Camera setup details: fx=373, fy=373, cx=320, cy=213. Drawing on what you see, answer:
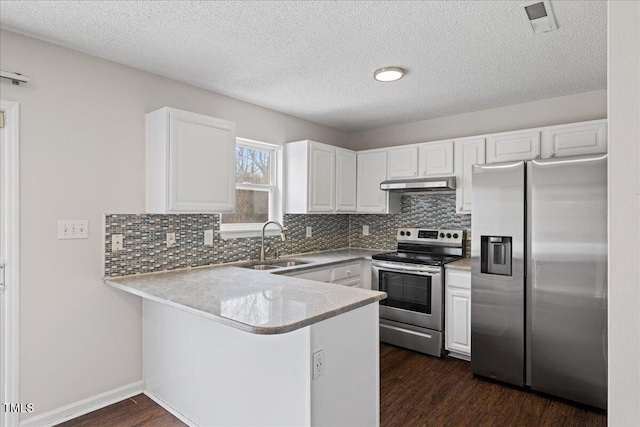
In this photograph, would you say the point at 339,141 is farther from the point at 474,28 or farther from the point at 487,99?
the point at 474,28

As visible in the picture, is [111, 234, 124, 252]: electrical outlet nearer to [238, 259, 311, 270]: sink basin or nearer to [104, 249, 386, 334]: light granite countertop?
[104, 249, 386, 334]: light granite countertop

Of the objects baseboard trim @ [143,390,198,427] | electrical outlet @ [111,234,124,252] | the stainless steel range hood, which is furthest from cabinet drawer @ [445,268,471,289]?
electrical outlet @ [111,234,124,252]

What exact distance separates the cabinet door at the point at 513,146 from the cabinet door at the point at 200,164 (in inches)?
92.2

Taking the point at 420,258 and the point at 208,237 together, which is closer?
the point at 208,237

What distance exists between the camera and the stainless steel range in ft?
11.2

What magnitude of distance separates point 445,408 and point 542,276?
117 centimetres

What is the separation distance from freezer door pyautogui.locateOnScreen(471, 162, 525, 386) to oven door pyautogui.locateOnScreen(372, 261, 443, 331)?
391 mm

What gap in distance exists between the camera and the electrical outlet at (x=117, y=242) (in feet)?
8.35

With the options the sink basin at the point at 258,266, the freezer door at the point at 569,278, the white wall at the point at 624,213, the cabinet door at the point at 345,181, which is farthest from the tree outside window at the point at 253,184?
the white wall at the point at 624,213

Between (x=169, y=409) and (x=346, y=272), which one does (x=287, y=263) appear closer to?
(x=346, y=272)

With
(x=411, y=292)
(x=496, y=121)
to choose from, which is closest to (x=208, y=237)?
(x=411, y=292)

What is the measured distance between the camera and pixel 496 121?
374 centimetres

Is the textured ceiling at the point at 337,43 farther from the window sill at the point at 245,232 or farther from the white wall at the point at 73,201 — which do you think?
the window sill at the point at 245,232

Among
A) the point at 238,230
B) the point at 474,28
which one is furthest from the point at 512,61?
the point at 238,230
